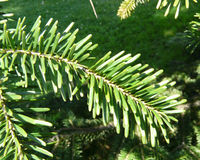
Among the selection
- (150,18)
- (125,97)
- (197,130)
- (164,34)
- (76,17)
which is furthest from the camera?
(76,17)

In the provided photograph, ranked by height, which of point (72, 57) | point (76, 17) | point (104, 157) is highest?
point (76, 17)

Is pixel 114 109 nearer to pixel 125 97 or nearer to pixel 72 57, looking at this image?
pixel 125 97

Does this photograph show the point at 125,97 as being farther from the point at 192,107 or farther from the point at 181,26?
the point at 181,26

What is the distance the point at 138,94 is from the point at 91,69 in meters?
0.15

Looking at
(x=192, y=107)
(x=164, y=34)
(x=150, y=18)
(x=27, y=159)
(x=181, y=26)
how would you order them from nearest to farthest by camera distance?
(x=27, y=159) < (x=192, y=107) < (x=181, y=26) < (x=164, y=34) < (x=150, y=18)

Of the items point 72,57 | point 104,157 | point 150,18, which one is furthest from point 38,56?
point 150,18

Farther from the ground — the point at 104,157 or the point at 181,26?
the point at 181,26

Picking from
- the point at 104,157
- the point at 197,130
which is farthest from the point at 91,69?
the point at 197,130

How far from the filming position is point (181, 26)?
2.94 metres

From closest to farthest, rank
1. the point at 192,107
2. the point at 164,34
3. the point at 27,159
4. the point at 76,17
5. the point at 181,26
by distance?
the point at 27,159
the point at 192,107
the point at 181,26
the point at 164,34
the point at 76,17

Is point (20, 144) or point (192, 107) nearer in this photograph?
point (20, 144)

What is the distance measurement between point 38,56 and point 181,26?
113 inches

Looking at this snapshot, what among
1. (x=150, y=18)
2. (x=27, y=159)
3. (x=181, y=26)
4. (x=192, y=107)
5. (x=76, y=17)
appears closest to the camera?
(x=27, y=159)

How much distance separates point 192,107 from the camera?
4.02 ft
